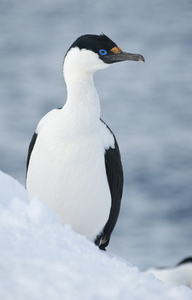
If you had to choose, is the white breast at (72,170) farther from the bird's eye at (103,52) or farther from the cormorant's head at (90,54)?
the bird's eye at (103,52)

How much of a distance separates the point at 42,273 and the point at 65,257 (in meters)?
0.25

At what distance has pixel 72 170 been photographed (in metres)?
6.61

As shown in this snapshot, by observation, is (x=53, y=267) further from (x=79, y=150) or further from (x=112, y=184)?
(x=112, y=184)

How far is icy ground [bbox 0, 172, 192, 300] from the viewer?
3.70 meters

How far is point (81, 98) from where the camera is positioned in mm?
6516

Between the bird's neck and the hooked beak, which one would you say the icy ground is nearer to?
the bird's neck

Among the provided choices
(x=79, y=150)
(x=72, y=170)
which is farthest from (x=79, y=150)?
(x=72, y=170)

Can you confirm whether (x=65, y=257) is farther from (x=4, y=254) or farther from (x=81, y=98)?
(x=81, y=98)

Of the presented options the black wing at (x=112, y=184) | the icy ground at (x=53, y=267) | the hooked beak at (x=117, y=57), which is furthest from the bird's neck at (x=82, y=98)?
the icy ground at (x=53, y=267)

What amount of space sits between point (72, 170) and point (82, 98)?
59 cm

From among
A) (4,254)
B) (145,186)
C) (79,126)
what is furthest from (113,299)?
(145,186)

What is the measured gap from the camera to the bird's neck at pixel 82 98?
650cm

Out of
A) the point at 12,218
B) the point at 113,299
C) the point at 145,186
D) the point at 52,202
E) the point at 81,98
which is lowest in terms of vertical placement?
the point at 113,299

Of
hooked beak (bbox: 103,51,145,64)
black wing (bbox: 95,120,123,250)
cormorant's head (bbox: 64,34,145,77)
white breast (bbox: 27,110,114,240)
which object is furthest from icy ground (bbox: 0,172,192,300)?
black wing (bbox: 95,120,123,250)
